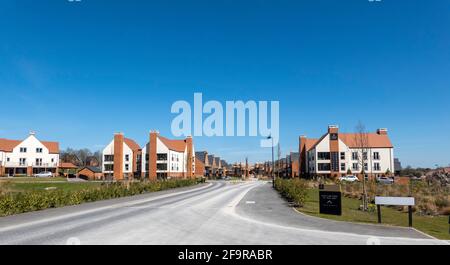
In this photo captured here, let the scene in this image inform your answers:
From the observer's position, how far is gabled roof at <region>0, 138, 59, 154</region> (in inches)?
3152

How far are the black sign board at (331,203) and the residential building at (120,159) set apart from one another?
223 feet

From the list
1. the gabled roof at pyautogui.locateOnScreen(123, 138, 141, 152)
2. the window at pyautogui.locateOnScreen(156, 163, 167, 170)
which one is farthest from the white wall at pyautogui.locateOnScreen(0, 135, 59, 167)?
the window at pyautogui.locateOnScreen(156, 163, 167, 170)

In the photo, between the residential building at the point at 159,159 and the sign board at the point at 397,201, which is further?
the residential building at the point at 159,159

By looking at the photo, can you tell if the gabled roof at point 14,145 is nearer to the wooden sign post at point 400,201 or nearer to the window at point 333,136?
the window at point 333,136

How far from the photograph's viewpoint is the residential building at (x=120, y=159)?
261 feet

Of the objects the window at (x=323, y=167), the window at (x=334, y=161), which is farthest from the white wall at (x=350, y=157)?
the window at (x=334, y=161)

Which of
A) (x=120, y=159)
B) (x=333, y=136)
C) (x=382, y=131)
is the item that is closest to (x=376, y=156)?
(x=382, y=131)

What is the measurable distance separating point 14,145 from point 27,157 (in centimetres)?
453

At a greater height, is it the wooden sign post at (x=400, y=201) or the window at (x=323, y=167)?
the window at (x=323, y=167)
